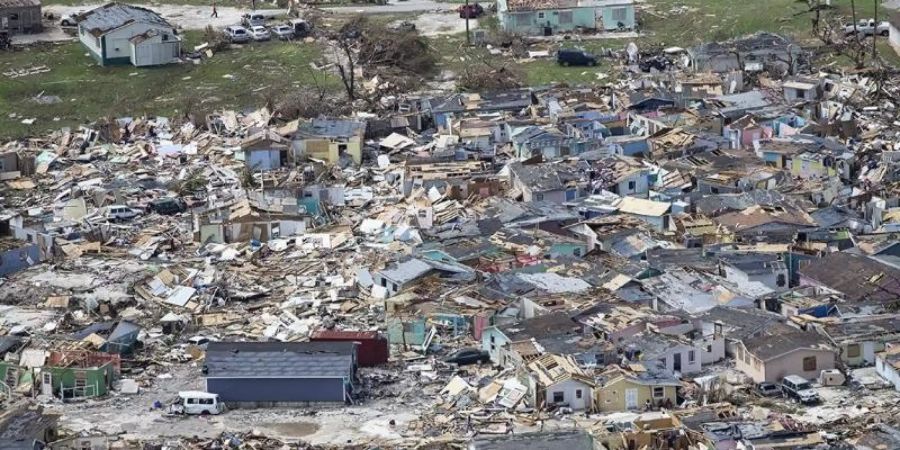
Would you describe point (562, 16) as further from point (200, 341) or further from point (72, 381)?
point (72, 381)

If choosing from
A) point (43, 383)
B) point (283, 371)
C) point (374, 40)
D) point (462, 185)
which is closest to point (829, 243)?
point (462, 185)

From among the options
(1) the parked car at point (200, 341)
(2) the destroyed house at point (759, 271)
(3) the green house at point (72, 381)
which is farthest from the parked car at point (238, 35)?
(3) the green house at point (72, 381)

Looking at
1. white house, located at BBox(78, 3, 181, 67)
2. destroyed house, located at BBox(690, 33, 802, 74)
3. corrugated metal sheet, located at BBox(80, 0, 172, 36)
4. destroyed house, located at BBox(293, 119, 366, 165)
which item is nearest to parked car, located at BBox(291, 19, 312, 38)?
white house, located at BBox(78, 3, 181, 67)

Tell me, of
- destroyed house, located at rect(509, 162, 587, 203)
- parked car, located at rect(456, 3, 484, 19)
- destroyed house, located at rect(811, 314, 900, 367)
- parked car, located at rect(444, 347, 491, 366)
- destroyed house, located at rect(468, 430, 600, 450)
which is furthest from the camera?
parked car, located at rect(456, 3, 484, 19)

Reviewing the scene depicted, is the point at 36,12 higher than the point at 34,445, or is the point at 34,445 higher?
the point at 36,12

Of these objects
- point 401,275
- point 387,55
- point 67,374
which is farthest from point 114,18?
point 67,374

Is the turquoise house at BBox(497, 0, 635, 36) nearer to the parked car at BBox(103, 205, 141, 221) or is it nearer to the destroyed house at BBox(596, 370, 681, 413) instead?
the parked car at BBox(103, 205, 141, 221)

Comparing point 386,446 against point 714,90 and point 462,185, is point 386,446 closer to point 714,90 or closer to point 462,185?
point 462,185
